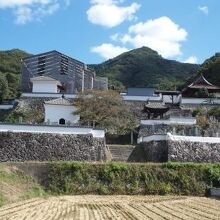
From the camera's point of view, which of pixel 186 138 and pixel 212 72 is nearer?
pixel 186 138

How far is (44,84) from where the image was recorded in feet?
145

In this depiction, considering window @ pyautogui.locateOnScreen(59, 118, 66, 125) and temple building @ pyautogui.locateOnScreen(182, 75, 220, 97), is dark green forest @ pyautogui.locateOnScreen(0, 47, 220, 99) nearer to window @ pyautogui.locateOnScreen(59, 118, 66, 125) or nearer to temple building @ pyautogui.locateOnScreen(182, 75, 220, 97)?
temple building @ pyautogui.locateOnScreen(182, 75, 220, 97)

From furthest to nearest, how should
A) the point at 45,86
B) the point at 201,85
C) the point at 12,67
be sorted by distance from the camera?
the point at 12,67 → the point at 201,85 → the point at 45,86

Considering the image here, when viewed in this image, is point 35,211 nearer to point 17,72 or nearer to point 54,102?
point 54,102

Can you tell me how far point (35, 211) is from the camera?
52.1 feet

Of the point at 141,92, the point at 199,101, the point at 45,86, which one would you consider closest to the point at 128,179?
the point at 199,101

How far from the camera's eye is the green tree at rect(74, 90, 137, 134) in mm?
35094

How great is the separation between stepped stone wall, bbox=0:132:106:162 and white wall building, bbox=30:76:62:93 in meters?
16.4

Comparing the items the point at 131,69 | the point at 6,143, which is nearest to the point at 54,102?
the point at 6,143

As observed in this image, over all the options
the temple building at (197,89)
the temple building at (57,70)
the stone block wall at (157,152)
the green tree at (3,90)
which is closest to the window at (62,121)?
the stone block wall at (157,152)

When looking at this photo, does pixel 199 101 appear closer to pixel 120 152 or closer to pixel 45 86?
pixel 45 86

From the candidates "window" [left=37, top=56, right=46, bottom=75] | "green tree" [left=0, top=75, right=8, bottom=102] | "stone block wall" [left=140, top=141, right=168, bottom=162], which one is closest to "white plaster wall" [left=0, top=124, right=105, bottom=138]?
"stone block wall" [left=140, top=141, right=168, bottom=162]

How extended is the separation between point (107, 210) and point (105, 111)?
64.4 ft

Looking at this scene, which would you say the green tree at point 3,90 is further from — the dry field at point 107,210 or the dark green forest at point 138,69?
the dry field at point 107,210
